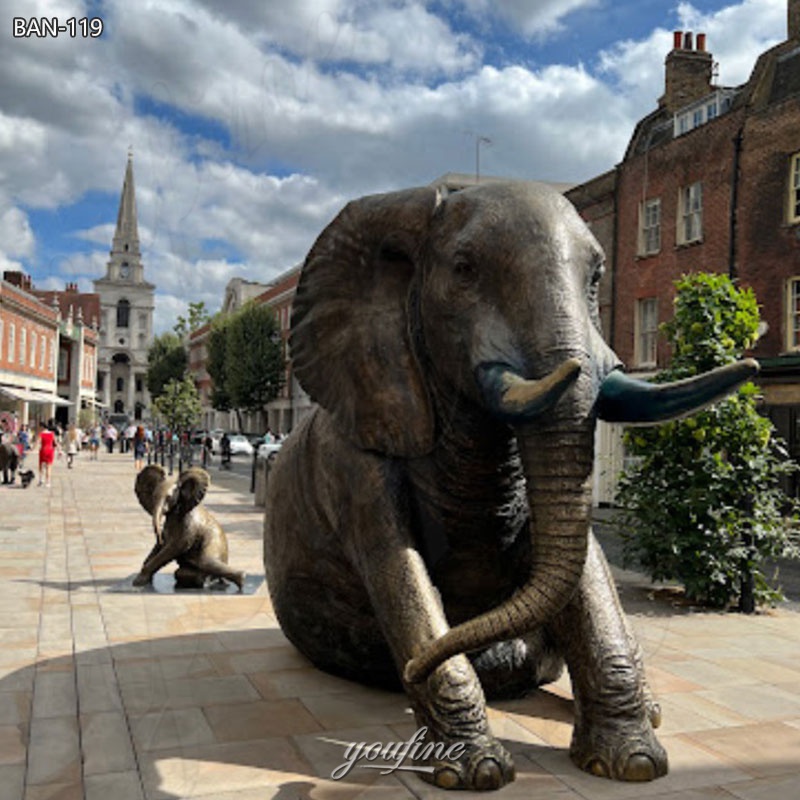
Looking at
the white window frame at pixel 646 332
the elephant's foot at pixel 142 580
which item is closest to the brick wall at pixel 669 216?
the white window frame at pixel 646 332

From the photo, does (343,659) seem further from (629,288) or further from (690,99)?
(690,99)

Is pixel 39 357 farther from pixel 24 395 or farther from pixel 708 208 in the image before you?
pixel 708 208

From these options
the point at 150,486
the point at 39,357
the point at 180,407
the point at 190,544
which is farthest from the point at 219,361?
the point at 190,544

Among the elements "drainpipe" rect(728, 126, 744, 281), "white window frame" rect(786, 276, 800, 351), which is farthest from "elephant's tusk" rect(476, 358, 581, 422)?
"drainpipe" rect(728, 126, 744, 281)

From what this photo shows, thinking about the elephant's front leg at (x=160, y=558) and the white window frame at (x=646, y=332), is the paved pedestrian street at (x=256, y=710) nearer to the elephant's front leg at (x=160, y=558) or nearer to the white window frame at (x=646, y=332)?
the elephant's front leg at (x=160, y=558)

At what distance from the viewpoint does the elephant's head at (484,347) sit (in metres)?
2.72

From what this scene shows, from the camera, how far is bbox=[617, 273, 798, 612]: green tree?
773 cm

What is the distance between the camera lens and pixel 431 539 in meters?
3.53

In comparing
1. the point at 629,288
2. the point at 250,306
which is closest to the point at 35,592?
the point at 629,288

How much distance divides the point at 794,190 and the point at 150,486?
48.0 ft

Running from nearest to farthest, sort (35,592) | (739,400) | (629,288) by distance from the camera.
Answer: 1. (35,592)
2. (739,400)
3. (629,288)

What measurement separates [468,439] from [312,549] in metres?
1.24

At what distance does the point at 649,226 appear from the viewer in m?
21.4

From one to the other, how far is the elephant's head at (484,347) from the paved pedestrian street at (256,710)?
109 centimetres
